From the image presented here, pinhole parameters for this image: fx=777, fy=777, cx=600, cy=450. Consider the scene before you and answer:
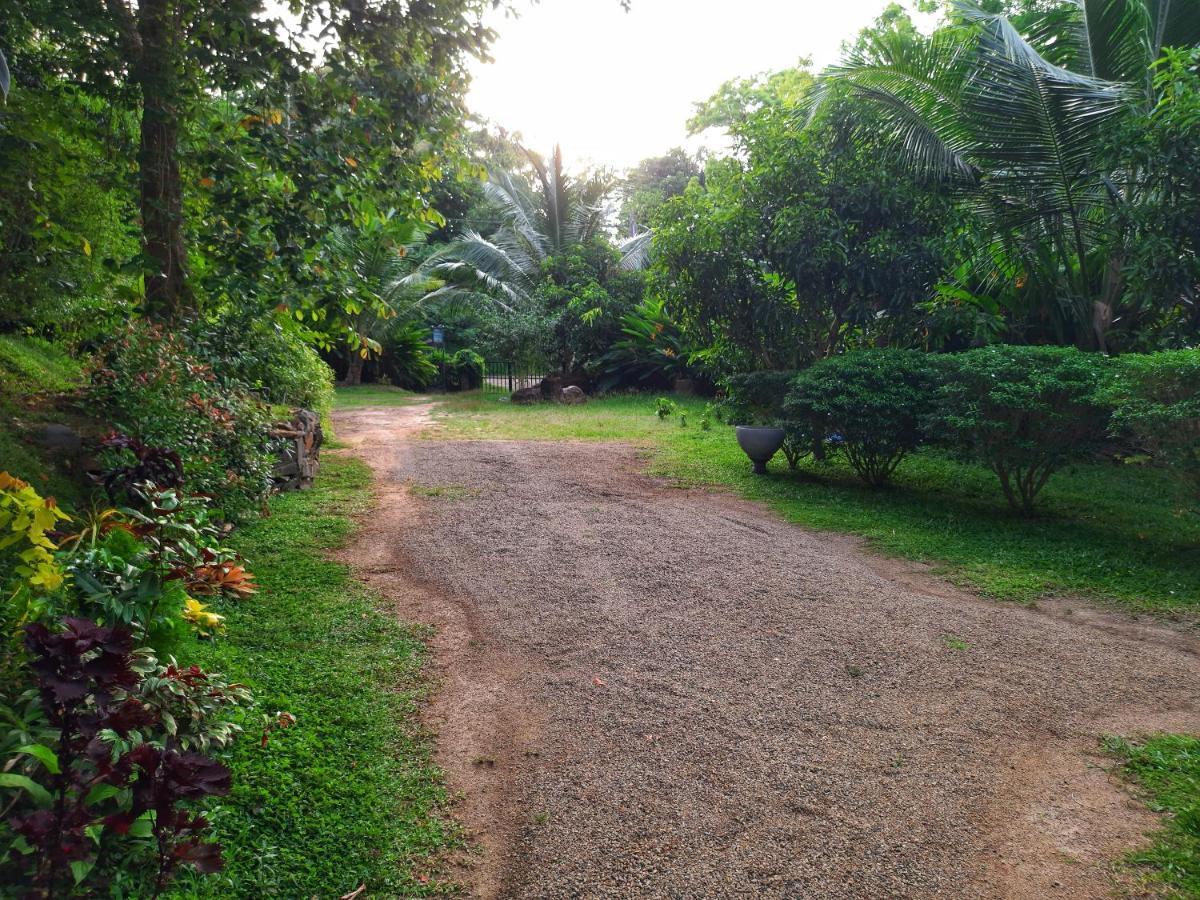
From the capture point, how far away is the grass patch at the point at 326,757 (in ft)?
7.59

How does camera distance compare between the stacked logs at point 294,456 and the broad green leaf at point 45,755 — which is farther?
the stacked logs at point 294,456

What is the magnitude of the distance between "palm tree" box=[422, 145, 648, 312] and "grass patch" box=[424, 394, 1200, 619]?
1006cm

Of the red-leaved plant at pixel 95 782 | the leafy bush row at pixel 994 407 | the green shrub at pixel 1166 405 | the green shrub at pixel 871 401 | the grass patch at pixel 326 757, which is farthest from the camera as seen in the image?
the green shrub at pixel 871 401

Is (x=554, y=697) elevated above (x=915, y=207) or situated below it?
below

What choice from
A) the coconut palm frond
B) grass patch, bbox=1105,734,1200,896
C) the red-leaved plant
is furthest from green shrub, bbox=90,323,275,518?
the coconut palm frond

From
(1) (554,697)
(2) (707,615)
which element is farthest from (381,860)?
(2) (707,615)

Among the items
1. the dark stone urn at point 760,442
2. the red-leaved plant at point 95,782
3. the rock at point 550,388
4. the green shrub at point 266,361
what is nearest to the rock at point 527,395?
the rock at point 550,388

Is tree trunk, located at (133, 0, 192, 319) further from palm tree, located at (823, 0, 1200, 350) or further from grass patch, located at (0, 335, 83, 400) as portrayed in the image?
palm tree, located at (823, 0, 1200, 350)

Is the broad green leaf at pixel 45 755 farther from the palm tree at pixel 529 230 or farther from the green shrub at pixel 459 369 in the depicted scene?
the green shrub at pixel 459 369

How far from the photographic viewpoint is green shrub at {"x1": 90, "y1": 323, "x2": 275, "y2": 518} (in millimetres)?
4875

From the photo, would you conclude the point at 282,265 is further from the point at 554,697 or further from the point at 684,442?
the point at 684,442

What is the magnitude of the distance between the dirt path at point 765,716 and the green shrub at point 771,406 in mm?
2524

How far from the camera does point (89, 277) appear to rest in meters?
6.83

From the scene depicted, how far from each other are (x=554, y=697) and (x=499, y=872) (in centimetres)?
112
